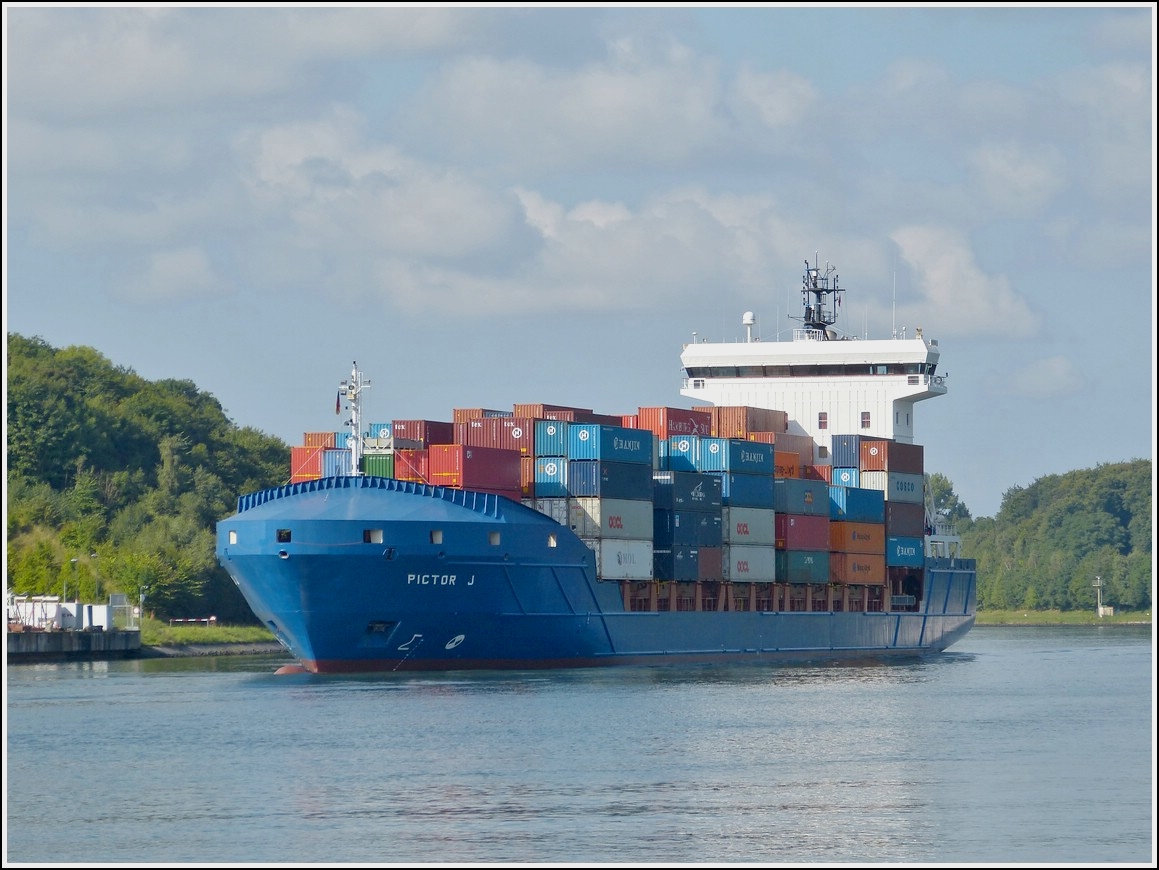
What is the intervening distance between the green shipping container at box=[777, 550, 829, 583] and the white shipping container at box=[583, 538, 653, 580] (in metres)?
8.61

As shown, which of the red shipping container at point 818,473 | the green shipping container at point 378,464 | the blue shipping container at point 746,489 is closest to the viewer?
the green shipping container at point 378,464

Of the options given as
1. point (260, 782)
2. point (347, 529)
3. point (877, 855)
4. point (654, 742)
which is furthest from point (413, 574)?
point (877, 855)

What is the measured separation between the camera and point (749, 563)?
215ft

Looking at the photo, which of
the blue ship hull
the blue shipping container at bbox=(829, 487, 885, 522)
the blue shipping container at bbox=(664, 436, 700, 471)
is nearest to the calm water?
the blue ship hull

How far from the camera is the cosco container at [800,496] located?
222 feet

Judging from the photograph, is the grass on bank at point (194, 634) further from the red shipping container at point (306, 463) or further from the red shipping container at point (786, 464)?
the red shipping container at point (786, 464)

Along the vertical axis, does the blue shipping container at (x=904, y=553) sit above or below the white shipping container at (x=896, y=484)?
below

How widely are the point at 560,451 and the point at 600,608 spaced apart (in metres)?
4.84

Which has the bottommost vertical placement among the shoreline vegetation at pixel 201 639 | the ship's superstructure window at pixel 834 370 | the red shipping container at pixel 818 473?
the shoreline vegetation at pixel 201 639

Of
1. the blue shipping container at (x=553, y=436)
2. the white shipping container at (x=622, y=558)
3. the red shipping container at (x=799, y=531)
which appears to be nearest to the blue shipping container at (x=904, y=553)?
the red shipping container at (x=799, y=531)

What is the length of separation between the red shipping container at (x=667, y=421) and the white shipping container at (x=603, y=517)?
564 cm

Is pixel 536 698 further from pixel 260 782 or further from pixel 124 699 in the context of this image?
pixel 260 782

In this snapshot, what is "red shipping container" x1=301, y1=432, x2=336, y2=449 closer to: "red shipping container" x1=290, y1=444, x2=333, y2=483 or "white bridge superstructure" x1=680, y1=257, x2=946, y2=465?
"red shipping container" x1=290, y1=444, x2=333, y2=483

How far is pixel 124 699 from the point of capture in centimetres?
5097
